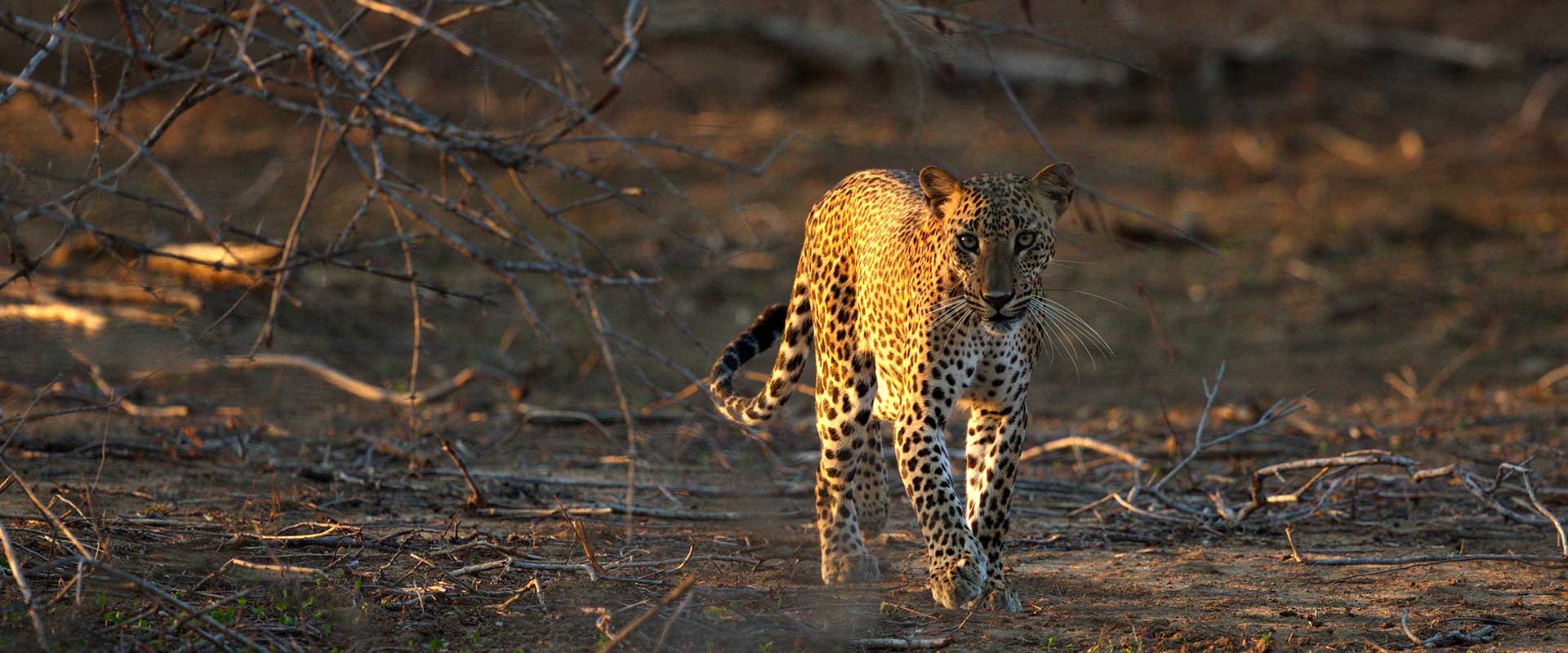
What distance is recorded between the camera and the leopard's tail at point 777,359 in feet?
19.7

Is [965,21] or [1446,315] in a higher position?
→ [965,21]

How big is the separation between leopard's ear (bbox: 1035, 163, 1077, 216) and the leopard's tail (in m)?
Answer: 1.38

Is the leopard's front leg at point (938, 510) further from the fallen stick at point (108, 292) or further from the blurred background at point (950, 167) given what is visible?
the fallen stick at point (108, 292)

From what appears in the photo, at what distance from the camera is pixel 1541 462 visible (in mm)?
7312

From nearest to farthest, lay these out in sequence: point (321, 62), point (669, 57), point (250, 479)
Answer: point (321, 62) < point (250, 479) < point (669, 57)

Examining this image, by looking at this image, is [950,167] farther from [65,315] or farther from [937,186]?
[65,315]

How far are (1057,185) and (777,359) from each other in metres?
1.56

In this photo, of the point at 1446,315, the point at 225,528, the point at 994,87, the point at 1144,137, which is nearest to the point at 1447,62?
the point at 1144,137

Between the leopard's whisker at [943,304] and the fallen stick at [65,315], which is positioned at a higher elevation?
the leopard's whisker at [943,304]

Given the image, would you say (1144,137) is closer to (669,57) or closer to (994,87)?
(994,87)

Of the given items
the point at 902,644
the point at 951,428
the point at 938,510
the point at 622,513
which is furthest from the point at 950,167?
the point at 902,644

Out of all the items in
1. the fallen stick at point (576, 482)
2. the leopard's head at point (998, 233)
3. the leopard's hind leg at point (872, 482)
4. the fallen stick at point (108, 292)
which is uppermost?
the leopard's head at point (998, 233)

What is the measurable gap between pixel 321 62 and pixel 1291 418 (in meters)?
5.81

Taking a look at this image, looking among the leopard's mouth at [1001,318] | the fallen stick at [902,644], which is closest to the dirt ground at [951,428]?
the fallen stick at [902,644]
